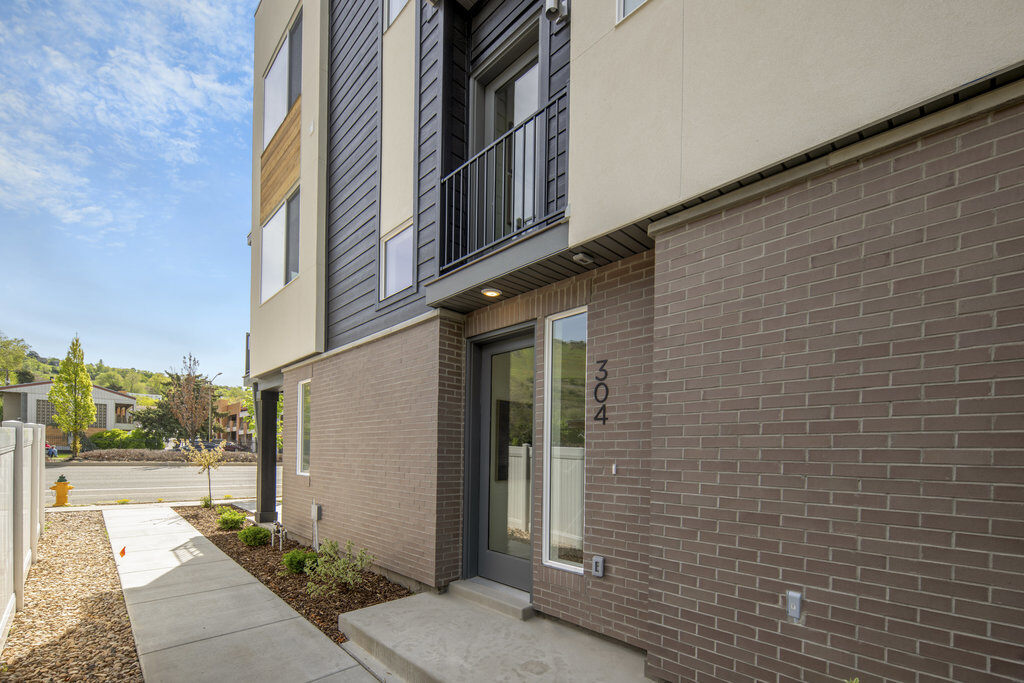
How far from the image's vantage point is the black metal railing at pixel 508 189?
169 inches

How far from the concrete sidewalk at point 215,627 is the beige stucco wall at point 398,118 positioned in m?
4.45

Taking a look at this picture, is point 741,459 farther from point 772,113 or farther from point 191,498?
point 191,498

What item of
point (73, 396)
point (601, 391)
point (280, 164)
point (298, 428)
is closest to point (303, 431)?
point (298, 428)

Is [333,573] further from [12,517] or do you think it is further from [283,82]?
[283,82]

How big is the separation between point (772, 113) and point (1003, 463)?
1.87 metres

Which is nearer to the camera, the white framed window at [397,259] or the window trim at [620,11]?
the window trim at [620,11]

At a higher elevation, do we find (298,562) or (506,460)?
(506,460)

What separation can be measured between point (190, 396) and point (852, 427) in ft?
117

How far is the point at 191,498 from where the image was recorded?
1411cm

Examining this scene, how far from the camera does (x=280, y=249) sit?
9516mm

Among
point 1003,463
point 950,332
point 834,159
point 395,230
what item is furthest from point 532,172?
point 1003,463

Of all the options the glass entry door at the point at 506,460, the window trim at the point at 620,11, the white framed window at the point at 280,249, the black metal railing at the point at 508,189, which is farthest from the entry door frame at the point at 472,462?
the white framed window at the point at 280,249

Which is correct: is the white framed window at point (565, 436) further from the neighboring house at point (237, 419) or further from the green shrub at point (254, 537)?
the neighboring house at point (237, 419)

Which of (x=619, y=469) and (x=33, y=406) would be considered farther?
(x=33, y=406)
